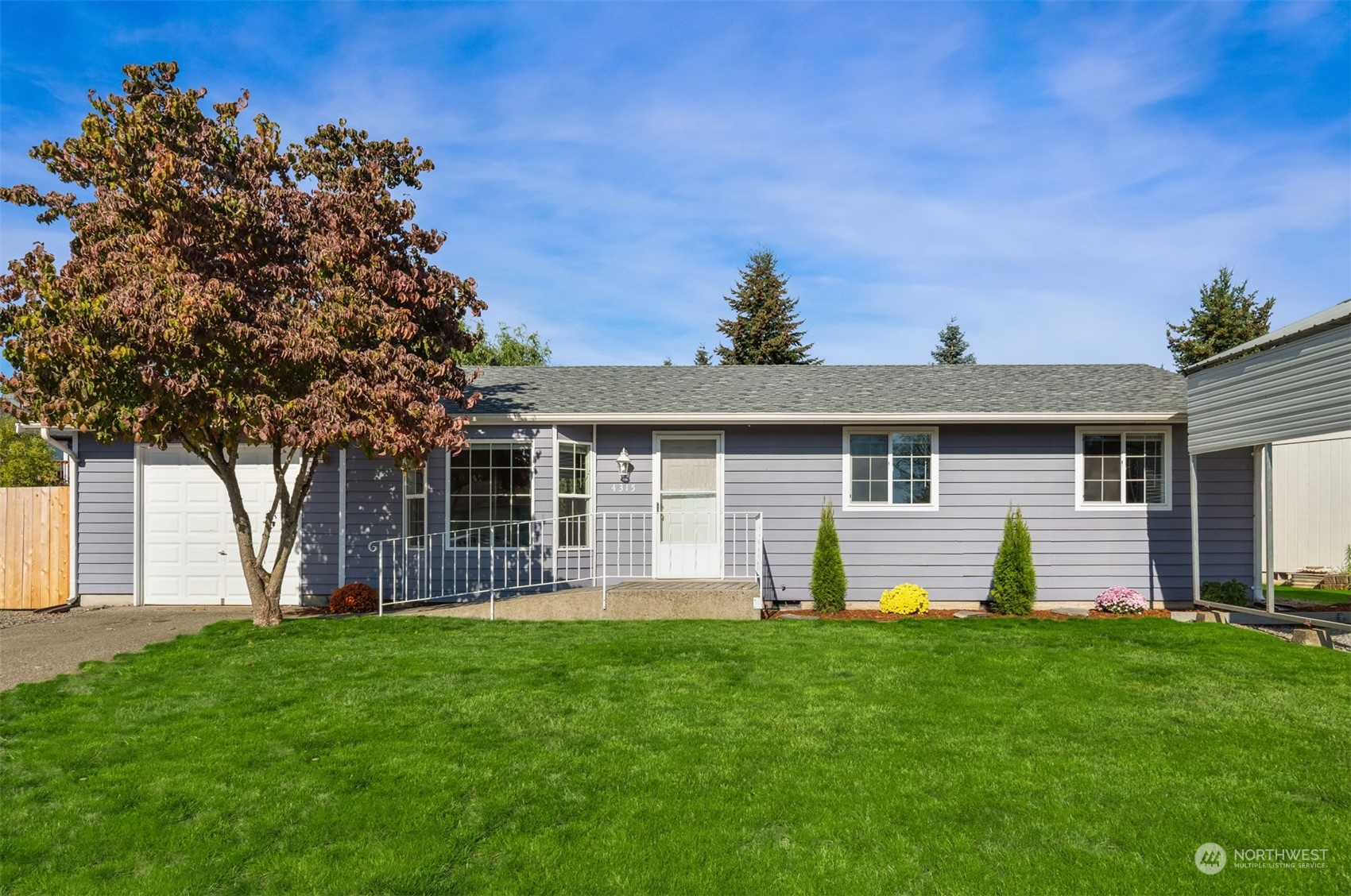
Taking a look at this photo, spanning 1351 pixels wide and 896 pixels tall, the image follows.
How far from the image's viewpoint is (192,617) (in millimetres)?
10273

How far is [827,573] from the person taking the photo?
35.2ft

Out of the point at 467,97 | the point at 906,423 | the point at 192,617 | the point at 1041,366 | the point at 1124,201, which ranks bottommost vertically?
the point at 192,617

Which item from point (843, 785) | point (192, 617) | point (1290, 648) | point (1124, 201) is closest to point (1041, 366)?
point (1124, 201)

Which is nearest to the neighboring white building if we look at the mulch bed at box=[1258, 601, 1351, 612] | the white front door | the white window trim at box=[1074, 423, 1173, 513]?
the mulch bed at box=[1258, 601, 1351, 612]

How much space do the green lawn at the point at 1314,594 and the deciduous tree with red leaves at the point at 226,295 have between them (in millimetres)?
12761

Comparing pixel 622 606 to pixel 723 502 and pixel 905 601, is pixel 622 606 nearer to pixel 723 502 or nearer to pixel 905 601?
pixel 723 502

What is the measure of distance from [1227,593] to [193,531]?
14.1 metres

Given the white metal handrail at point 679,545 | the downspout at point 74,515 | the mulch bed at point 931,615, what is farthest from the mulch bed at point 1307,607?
the downspout at point 74,515

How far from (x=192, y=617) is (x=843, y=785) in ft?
30.1

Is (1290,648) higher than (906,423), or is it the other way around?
(906,423)

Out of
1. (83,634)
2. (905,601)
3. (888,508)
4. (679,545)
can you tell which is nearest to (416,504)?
(679,545)

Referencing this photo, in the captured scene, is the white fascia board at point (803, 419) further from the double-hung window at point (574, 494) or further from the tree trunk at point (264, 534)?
the tree trunk at point (264, 534)

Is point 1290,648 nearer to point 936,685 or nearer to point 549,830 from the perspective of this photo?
point 936,685

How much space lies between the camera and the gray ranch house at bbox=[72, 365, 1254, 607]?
11000mm
